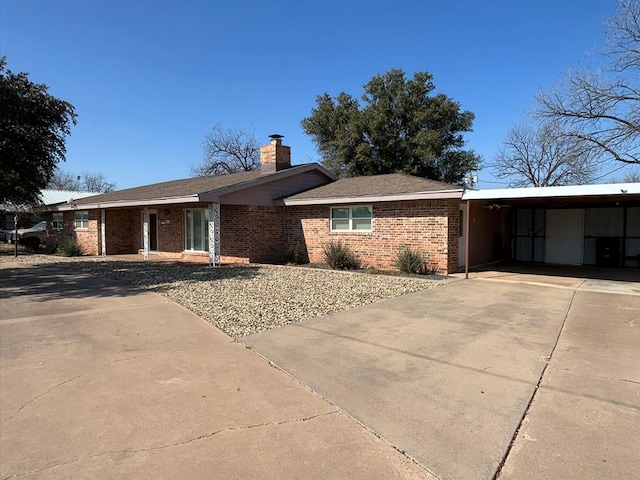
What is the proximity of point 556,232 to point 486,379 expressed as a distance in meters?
14.1

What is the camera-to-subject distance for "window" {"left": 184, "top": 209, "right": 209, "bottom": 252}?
1694 centimetres

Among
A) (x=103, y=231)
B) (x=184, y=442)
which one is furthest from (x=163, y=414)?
(x=103, y=231)

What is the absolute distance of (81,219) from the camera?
74.0ft

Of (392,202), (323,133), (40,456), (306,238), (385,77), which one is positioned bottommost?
(40,456)

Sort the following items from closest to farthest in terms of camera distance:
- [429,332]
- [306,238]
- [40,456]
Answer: [40,456]
[429,332]
[306,238]

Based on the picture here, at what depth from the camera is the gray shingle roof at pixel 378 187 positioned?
1268 centimetres

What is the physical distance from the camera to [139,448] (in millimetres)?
3062

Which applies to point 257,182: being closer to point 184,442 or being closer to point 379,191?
point 379,191

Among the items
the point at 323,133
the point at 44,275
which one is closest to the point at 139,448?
the point at 44,275

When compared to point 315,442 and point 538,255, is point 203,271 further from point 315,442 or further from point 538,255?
point 538,255

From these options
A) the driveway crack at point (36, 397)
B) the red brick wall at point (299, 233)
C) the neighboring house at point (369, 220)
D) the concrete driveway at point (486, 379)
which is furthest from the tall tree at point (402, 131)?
the driveway crack at point (36, 397)

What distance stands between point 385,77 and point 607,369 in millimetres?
30387

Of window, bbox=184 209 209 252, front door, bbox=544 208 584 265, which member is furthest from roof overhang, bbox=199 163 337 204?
front door, bbox=544 208 584 265

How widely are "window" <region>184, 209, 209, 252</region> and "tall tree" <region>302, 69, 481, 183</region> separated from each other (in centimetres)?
1601
